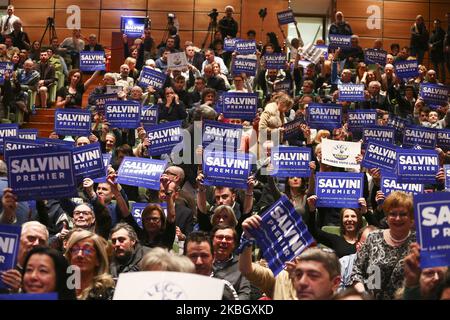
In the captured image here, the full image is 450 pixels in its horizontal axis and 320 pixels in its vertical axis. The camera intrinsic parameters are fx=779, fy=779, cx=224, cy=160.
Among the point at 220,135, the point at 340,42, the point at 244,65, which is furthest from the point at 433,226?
the point at 340,42

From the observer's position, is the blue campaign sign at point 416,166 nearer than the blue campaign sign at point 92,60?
Yes

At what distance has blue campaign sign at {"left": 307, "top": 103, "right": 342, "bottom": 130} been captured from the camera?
28.8 ft

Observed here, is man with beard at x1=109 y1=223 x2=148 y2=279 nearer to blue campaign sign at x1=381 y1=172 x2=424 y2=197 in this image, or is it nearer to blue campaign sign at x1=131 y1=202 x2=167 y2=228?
blue campaign sign at x1=131 y1=202 x2=167 y2=228

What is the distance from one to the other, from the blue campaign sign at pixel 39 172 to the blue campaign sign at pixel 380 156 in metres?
3.08

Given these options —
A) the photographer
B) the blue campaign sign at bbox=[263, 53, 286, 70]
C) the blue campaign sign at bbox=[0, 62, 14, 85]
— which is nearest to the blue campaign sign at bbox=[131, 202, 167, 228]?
the blue campaign sign at bbox=[0, 62, 14, 85]

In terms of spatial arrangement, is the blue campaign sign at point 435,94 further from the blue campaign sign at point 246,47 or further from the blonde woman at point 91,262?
the blonde woman at point 91,262

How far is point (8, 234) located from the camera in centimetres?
377

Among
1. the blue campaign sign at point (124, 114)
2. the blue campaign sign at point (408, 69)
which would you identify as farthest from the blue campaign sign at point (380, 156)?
the blue campaign sign at point (408, 69)

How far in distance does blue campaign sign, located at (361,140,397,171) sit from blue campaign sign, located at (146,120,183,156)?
1748 mm

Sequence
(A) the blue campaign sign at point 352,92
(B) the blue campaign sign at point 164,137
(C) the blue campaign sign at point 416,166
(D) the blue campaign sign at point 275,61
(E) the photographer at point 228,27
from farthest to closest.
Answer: (E) the photographer at point 228,27
(D) the blue campaign sign at point 275,61
(A) the blue campaign sign at point 352,92
(B) the blue campaign sign at point 164,137
(C) the blue campaign sign at point 416,166

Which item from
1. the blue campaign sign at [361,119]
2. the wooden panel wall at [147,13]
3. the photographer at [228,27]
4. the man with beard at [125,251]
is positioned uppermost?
the wooden panel wall at [147,13]

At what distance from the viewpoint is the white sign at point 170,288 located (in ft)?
9.58

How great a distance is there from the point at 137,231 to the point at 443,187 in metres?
3.16
